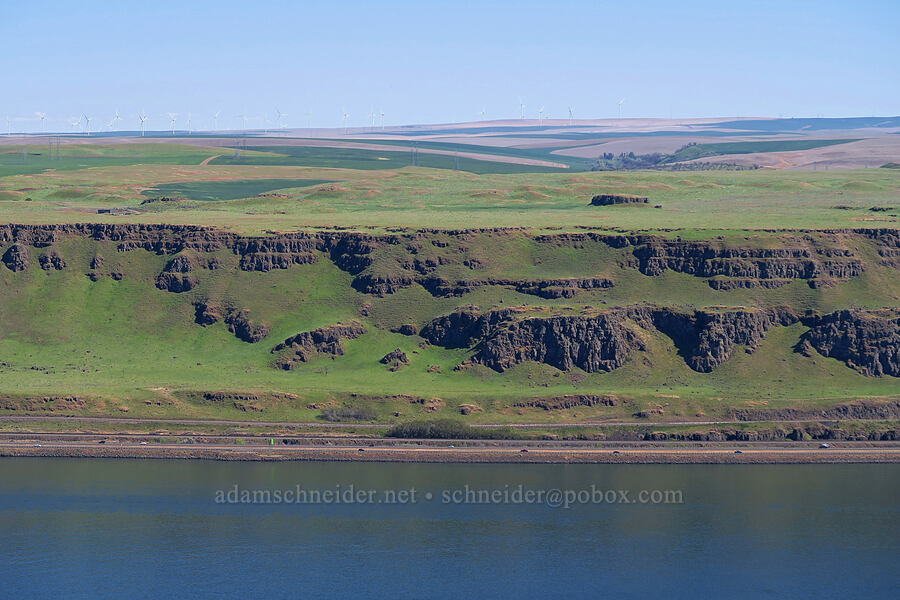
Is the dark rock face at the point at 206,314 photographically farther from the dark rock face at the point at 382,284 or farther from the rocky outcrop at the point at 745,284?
the rocky outcrop at the point at 745,284

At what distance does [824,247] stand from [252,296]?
9239cm

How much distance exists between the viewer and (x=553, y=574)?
333 feet

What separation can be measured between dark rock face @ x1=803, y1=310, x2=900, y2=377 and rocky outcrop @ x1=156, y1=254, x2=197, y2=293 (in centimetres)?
9780

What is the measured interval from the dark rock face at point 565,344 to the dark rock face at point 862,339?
26500 millimetres

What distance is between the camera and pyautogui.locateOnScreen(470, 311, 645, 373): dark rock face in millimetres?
168500

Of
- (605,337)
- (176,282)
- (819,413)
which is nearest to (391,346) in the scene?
(605,337)

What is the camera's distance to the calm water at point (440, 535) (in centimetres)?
9900

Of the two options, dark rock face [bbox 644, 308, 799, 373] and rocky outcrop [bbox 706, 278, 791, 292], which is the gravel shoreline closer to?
dark rock face [bbox 644, 308, 799, 373]

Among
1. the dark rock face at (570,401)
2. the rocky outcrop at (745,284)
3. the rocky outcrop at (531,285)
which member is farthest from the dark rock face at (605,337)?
the rocky outcrop at (531,285)

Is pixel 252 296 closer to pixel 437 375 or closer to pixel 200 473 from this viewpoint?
pixel 437 375

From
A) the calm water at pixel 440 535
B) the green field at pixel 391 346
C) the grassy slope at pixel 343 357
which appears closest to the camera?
the calm water at pixel 440 535

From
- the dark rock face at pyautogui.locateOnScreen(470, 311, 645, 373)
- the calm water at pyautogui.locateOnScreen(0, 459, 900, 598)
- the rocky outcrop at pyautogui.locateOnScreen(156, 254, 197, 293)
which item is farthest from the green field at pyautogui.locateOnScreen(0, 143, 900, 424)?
the calm water at pyautogui.locateOnScreen(0, 459, 900, 598)

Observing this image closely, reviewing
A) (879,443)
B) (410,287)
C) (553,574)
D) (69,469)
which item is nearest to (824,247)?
(879,443)

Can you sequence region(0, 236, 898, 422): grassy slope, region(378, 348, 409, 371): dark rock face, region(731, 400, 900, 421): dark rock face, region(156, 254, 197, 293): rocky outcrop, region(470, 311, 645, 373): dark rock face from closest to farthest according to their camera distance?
region(731, 400, 900, 421): dark rock face
region(0, 236, 898, 422): grassy slope
region(470, 311, 645, 373): dark rock face
region(378, 348, 409, 371): dark rock face
region(156, 254, 197, 293): rocky outcrop
